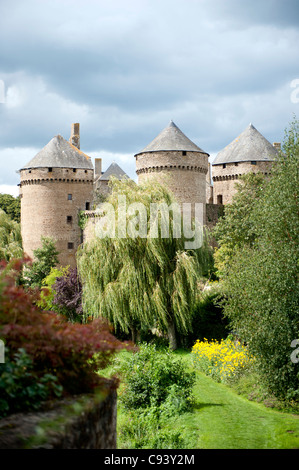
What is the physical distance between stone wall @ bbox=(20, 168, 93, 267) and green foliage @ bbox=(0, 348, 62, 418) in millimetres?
35286

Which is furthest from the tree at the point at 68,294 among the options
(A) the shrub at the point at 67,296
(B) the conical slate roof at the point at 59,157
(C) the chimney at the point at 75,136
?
(C) the chimney at the point at 75,136

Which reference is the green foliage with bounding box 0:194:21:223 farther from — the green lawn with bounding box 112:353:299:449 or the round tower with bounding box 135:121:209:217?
the green lawn with bounding box 112:353:299:449

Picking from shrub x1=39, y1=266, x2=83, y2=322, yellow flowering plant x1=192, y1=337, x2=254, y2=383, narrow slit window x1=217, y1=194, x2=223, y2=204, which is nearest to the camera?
yellow flowering plant x1=192, y1=337, x2=254, y2=383

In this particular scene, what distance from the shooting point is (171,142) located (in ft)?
119

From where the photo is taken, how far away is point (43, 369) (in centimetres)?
603

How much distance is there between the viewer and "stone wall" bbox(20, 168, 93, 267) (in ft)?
135

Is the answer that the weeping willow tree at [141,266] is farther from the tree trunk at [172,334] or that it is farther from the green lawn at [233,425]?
the green lawn at [233,425]

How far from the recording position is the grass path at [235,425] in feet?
34.9

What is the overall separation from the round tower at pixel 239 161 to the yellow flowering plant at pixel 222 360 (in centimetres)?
2040

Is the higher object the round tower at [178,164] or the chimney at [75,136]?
the chimney at [75,136]

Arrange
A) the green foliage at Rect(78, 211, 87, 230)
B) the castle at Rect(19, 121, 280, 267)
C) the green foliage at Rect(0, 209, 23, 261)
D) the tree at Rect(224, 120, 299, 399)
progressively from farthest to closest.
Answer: the green foliage at Rect(78, 211, 87, 230) → the green foliage at Rect(0, 209, 23, 261) → the castle at Rect(19, 121, 280, 267) → the tree at Rect(224, 120, 299, 399)

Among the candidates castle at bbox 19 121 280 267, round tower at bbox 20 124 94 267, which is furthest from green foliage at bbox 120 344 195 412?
round tower at bbox 20 124 94 267
